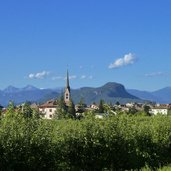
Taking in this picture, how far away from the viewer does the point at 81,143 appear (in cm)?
2331

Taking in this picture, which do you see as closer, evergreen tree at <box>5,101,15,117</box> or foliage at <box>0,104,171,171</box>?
foliage at <box>0,104,171,171</box>

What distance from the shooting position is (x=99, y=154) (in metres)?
24.2

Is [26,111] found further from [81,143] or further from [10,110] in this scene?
[81,143]

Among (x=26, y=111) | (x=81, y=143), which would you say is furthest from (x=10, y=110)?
(x=81, y=143)

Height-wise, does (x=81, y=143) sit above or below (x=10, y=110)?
below

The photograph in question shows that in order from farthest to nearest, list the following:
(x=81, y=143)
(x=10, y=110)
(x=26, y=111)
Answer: (x=81, y=143)
(x=26, y=111)
(x=10, y=110)

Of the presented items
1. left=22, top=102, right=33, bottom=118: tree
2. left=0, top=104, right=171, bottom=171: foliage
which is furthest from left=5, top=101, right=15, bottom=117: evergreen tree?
left=22, top=102, right=33, bottom=118: tree

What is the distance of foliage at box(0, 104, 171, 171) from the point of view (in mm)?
19328

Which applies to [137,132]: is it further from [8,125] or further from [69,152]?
→ [8,125]

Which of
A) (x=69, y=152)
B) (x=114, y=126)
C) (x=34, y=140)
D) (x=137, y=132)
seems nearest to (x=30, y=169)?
(x=34, y=140)

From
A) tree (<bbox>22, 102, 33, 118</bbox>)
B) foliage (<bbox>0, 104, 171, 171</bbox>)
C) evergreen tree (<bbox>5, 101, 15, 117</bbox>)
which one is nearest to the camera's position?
foliage (<bbox>0, 104, 171, 171</bbox>)

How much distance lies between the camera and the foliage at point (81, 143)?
1933 cm

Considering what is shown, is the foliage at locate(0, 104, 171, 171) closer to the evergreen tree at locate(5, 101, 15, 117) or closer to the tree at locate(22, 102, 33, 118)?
the evergreen tree at locate(5, 101, 15, 117)

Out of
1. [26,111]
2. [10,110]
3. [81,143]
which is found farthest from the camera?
[81,143]
